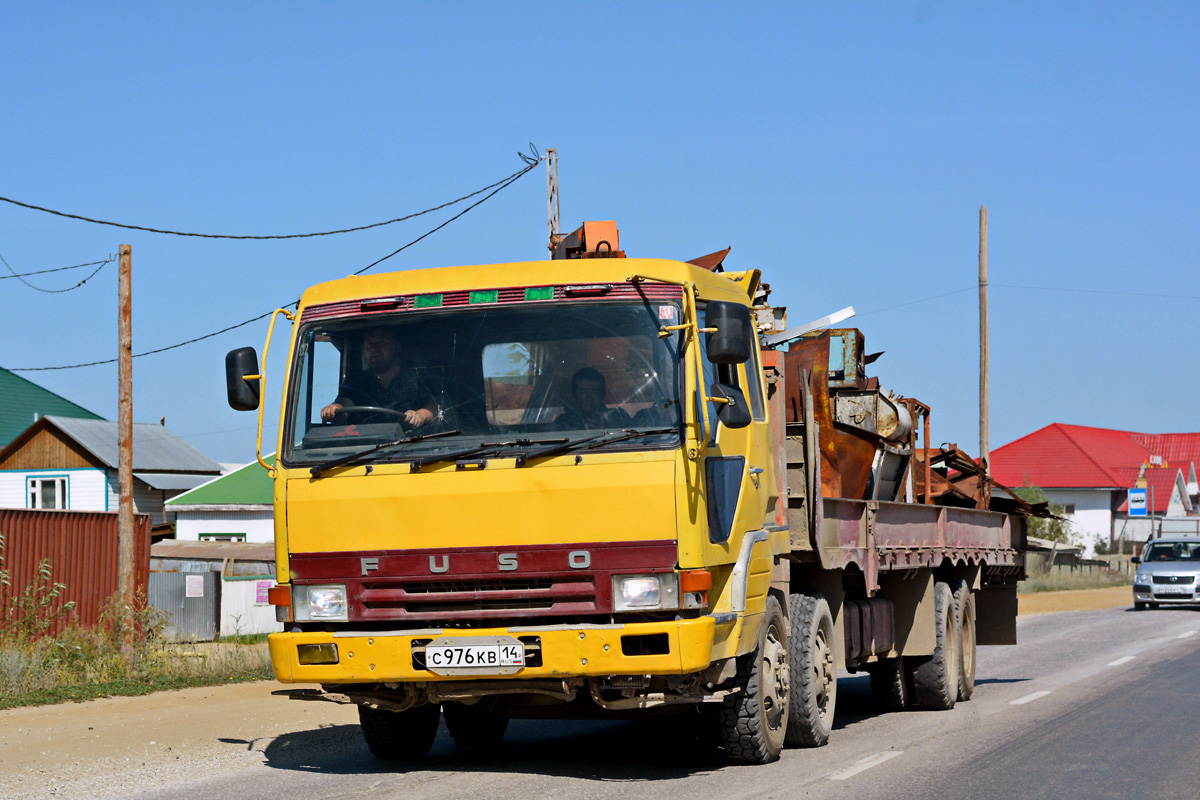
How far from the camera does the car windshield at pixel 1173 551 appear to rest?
33.6m

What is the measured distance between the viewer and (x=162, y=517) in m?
45.3

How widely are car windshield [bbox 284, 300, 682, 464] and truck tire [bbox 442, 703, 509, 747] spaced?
268 cm

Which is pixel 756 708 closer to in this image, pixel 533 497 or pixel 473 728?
pixel 533 497

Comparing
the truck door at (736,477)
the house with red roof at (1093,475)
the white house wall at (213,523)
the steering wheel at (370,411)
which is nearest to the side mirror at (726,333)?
the truck door at (736,477)

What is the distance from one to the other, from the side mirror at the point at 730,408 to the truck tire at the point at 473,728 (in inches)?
125

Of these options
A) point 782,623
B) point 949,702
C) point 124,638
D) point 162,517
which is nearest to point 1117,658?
point 949,702

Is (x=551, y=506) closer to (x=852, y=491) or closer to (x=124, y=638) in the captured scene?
(x=852, y=491)

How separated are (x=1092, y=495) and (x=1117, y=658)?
65.9 metres

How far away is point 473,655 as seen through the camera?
23.6ft

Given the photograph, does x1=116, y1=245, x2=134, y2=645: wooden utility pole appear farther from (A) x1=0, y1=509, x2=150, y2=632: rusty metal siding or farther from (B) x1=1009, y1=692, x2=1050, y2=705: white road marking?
(B) x1=1009, y1=692, x2=1050, y2=705: white road marking

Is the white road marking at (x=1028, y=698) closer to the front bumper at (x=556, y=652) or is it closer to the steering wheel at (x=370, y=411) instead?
the front bumper at (x=556, y=652)

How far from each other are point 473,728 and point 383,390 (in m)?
3.22

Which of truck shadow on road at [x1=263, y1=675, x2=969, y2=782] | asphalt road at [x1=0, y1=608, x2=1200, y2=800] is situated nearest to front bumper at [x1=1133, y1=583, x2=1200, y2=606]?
asphalt road at [x1=0, y1=608, x2=1200, y2=800]

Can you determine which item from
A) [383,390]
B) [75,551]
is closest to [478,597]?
[383,390]
